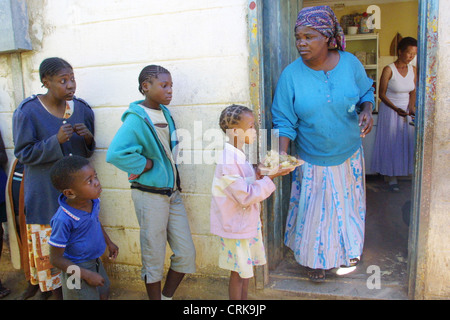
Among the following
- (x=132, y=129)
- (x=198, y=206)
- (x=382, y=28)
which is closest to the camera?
(x=132, y=129)

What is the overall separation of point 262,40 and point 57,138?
1.62m

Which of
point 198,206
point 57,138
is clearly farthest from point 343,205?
point 57,138

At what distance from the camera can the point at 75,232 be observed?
218 cm

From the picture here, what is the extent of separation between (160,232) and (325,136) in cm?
139

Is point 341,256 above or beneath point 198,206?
beneath

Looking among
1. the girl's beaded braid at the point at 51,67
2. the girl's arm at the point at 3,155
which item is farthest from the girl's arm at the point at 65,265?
the girl's arm at the point at 3,155

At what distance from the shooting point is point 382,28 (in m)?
6.25

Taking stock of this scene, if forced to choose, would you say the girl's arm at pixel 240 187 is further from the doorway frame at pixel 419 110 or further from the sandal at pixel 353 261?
the sandal at pixel 353 261

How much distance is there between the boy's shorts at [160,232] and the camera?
2.56m

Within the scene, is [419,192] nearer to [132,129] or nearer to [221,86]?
[221,86]

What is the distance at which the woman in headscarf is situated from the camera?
9.05 feet

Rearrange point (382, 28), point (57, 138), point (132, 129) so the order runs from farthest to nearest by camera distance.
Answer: point (382, 28) → point (57, 138) → point (132, 129)

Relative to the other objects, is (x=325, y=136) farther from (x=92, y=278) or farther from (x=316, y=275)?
(x=92, y=278)

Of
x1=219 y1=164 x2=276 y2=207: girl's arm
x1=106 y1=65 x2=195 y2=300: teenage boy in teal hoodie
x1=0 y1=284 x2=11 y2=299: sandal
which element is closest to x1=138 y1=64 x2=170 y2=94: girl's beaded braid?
x1=106 y1=65 x2=195 y2=300: teenage boy in teal hoodie
